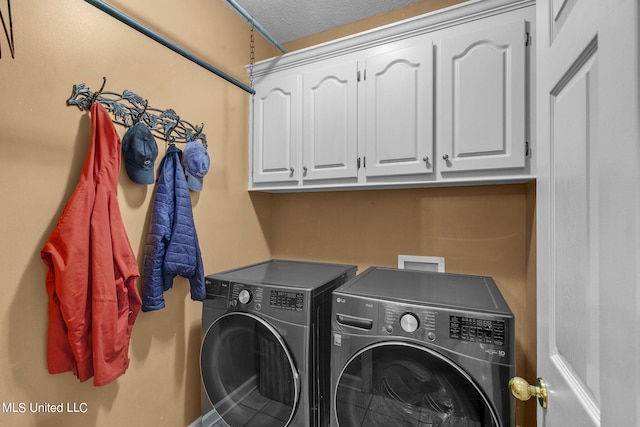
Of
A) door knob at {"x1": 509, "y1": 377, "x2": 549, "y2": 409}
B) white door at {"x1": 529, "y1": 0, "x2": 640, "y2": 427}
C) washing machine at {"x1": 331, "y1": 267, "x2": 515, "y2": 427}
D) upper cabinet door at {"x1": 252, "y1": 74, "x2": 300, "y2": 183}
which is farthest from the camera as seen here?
upper cabinet door at {"x1": 252, "y1": 74, "x2": 300, "y2": 183}

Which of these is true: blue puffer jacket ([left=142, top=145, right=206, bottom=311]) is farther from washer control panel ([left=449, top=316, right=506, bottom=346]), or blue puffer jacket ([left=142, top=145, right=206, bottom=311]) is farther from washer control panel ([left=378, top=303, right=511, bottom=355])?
washer control panel ([left=449, top=316, right=506, bottom=346])

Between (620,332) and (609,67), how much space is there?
362mm

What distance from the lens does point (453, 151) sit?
1.46m

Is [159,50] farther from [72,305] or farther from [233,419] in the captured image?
[233,419]

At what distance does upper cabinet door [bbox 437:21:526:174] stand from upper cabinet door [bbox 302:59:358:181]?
0.48 meters

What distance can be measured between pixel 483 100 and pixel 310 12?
1.32 metres

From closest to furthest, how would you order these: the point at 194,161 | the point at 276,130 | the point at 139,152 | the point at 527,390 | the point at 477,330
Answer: the point at 527,390, the point at 477,330, the point at 139,152, the point at 194,161, the point at 276,130

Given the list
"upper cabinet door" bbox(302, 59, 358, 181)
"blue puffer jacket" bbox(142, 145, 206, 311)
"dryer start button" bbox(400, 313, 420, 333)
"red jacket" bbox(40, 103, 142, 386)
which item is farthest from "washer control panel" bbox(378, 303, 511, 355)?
"red jacket" bbox(40, 103, 142, 386)

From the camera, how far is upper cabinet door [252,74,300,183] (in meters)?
1.87

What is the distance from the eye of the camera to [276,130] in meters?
1.94

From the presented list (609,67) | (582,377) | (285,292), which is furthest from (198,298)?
(609,67)

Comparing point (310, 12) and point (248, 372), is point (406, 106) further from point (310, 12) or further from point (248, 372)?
point (248, 372)

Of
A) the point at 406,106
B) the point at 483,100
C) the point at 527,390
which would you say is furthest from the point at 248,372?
the point at 483,100

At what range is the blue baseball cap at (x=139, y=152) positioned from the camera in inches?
50.4
